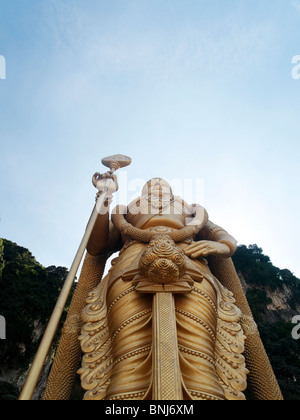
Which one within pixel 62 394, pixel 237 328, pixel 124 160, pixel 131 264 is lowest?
pixel 62 394

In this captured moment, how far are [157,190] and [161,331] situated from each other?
8.67ft

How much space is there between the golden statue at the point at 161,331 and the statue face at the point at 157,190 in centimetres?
74

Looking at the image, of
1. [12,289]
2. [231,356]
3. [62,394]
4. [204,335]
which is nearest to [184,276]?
[204,335]

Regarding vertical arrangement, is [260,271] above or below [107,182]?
above

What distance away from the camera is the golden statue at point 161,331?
6.82ft

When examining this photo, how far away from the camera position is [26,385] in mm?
1545

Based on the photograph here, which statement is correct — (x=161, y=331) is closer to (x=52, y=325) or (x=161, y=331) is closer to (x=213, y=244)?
(x=52, y=325)

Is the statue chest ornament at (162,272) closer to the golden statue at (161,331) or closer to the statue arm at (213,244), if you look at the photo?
the golden statue at (161,331)

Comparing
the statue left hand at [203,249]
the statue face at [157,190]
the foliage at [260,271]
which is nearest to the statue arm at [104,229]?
the statue face at [157,190]

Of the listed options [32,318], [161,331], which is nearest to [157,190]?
[161,331]

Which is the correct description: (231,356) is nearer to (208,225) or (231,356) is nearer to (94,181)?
(208,225)

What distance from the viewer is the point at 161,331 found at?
2186 mm
